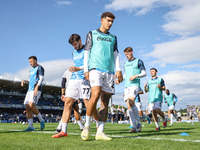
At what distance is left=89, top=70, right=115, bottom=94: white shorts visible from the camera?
3.66 m

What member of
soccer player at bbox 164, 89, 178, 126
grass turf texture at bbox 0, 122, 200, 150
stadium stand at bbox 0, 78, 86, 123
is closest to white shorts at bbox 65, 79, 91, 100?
grass turf texture at bbox 0, 122, 200, 150

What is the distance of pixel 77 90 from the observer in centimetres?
484

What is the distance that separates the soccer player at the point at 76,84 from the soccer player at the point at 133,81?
166 centimetres

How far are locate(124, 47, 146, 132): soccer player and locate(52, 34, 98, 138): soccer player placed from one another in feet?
5.43

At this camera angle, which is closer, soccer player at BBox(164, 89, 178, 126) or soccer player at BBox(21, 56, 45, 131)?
soccer player at BBox(21, 56, 45, 131)

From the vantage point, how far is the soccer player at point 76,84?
15.0 ft

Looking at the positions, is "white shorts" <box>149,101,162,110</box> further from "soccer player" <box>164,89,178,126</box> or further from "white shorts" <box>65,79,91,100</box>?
"soccer player" <box>164,89,178,126</box>

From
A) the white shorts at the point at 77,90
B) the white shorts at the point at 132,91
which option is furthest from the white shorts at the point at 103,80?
the white shorts at the point at 132,91

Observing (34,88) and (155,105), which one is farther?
(155,105)

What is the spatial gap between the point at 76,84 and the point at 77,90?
14cm

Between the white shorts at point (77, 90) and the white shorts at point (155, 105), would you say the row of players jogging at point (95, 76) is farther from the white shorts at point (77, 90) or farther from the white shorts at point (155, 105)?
the white shorts at point (155, 105)

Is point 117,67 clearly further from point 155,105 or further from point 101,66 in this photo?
point 155,105

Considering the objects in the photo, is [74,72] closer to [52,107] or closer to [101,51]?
[101,51]

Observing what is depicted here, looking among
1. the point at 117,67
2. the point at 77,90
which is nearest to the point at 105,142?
the point at 117,67
